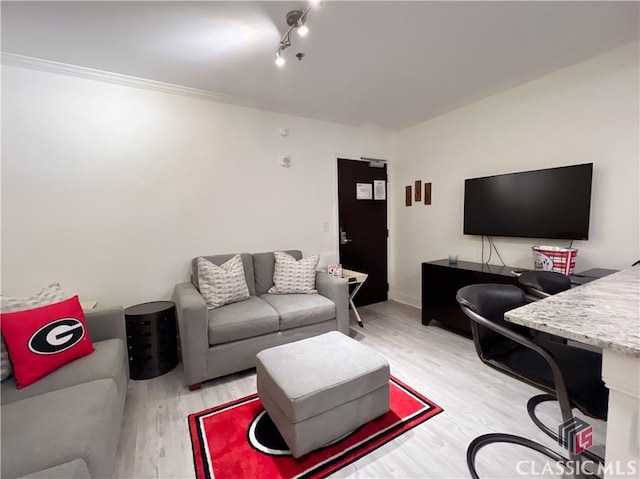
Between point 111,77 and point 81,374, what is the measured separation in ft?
7.70

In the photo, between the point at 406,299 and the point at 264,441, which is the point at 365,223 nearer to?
the point at 406,299

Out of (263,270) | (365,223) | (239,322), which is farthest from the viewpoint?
(365,223)

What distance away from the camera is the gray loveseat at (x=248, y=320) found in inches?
82.2

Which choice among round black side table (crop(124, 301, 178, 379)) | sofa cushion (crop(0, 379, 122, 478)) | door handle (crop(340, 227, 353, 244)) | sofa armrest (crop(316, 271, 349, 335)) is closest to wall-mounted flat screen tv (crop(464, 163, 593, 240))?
door handle (crop(340, 227, 353, 244))

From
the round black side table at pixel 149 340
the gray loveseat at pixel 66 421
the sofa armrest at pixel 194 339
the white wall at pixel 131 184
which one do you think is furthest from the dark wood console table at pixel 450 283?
the gray loveseat at pixel 66 421

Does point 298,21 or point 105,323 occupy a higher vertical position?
point 298,21

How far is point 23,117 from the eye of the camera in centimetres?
218

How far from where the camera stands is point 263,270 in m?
2.98

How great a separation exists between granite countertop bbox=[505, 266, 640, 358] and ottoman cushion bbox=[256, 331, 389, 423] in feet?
3.08

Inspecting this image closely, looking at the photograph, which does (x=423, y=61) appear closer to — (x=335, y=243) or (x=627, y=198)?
(x=627, y=198)

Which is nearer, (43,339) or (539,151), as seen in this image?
(43,339)

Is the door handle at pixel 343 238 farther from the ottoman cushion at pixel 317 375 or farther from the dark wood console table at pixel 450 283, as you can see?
the ottoman cushion at pixel 317 375

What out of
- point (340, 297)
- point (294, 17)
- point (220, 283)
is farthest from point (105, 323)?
point (294, 17)

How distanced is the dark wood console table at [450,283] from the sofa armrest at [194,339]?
2355 mm
